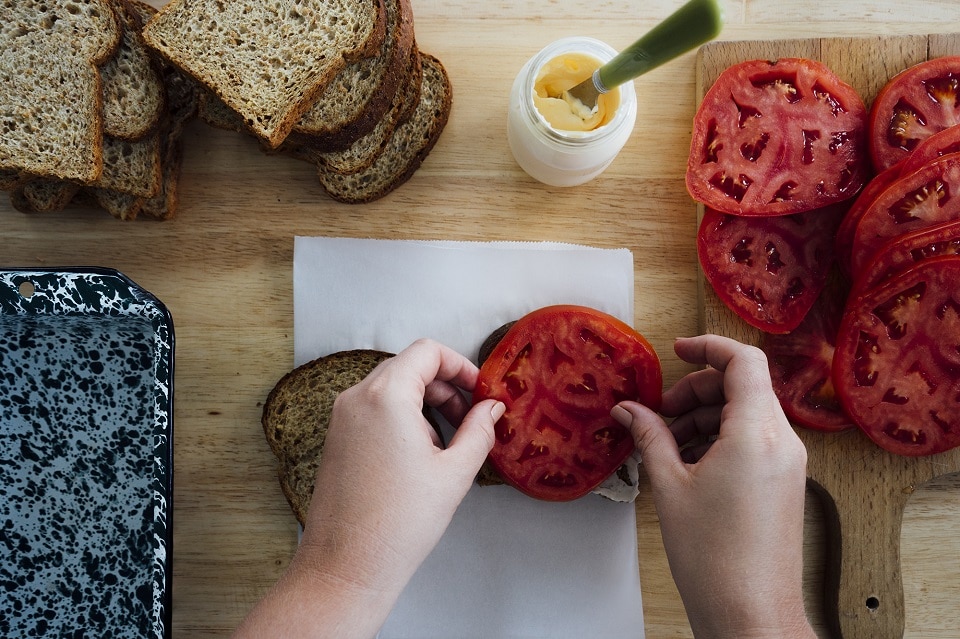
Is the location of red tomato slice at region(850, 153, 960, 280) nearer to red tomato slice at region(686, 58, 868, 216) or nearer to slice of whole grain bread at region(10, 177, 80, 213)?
red tomato slice at region(686, 58, 868, 216)

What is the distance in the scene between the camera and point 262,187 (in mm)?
1653

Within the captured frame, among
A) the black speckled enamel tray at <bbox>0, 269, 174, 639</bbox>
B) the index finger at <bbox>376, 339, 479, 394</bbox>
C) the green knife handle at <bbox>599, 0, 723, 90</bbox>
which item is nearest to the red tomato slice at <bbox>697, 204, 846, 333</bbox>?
the green knife handle at <bbox>599, 0, 723, 90</bbox>

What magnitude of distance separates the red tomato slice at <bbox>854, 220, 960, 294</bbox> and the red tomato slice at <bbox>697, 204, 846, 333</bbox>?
0.12 meters

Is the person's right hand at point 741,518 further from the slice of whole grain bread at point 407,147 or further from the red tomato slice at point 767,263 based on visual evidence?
the slice of whole grain bread at point 407,147

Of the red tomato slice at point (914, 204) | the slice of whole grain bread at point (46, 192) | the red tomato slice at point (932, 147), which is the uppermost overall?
the red tomato slice at point (932, 147)

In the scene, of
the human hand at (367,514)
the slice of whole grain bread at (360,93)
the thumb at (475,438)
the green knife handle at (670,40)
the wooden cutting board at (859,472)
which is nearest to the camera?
the green knife handle at (670,40)

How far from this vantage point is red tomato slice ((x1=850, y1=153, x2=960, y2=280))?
143 centimetres

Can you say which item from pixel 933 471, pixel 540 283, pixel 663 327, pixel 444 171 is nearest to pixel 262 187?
pixel 444 171

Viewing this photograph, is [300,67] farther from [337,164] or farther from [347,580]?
[347,580]

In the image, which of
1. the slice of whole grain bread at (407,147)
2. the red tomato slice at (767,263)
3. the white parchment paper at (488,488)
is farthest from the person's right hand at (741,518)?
the slice of whole grain bread at (407,147)

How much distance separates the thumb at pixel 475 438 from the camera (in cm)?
126

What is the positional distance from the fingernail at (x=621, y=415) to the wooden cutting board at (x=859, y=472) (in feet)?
1.12

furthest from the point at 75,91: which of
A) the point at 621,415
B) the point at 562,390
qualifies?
the point at 621,415

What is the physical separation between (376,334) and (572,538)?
674 mm
